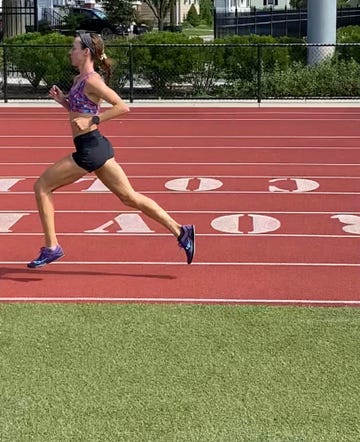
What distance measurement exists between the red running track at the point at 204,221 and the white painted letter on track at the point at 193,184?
0.05 feet

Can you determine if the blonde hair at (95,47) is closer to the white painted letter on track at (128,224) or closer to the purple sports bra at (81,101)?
the purple sports bra at (81,101)

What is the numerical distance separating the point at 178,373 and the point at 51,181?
2.50m

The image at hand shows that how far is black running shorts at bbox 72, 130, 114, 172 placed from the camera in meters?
6.89

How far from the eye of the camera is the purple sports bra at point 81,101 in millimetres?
6719

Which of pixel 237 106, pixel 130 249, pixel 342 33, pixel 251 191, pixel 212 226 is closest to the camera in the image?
pixel 130 249

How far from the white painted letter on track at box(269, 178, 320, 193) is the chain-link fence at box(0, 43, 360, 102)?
12258mm

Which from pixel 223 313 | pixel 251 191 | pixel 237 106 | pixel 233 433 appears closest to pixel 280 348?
pixel 223 313

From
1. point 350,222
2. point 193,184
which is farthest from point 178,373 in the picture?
point 193,184

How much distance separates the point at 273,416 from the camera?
452 cm

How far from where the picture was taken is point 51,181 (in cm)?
708

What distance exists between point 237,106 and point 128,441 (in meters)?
19.7

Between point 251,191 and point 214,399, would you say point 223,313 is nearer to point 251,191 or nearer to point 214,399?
point 214,399

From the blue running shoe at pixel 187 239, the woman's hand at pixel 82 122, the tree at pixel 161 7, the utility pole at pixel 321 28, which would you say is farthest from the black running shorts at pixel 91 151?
the tree at pixel 161 7

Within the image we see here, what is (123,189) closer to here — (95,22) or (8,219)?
(8,219)
